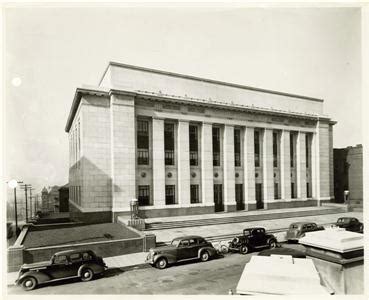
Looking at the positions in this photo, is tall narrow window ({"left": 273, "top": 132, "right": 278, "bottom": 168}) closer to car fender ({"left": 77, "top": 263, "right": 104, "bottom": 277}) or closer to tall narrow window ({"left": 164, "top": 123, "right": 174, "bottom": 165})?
tall narrow window ({"left": 164, "top": 123, "right": 174, "bottom": 165})

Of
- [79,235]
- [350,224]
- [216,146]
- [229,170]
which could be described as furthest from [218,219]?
[79,235]

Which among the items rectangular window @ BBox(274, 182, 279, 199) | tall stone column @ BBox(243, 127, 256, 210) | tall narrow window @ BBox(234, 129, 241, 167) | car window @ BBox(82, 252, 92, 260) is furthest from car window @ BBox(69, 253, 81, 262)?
rectangular window @ BBox(274, 182, 279, 199)

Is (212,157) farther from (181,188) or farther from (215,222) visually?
(215,222)

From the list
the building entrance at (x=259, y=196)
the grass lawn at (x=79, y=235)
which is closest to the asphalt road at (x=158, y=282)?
the grass lawn at (x=79, y=235)

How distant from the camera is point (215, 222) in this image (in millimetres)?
22422

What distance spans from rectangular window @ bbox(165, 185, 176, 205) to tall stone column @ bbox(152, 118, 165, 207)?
2.42 feet

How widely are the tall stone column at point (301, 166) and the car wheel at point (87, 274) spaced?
2756cm

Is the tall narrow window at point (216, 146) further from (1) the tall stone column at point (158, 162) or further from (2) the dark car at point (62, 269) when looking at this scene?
(2) the dark car at point (62, 269)

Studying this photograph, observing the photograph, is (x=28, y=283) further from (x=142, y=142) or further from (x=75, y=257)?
(x=142, y=142)

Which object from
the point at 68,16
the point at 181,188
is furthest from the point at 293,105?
the point at 68,16

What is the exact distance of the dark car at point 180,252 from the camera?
40.8 ft

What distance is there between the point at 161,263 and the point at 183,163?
545 inches

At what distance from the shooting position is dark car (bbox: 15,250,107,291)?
1016 centimetres

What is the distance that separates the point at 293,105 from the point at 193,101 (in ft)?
47.5
